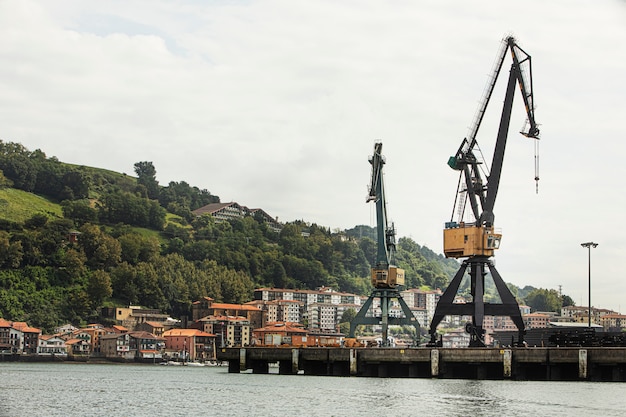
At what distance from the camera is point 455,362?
81.1m

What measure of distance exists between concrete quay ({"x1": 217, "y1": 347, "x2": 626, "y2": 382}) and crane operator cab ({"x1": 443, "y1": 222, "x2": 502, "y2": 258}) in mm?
10914

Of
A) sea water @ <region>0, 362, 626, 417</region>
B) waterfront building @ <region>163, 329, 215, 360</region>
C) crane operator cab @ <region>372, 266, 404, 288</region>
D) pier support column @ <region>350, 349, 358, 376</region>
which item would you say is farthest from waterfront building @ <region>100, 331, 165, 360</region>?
pier support column @ <region>350, 349, 358, 376</region>

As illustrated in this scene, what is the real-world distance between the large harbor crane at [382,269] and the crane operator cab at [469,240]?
89.7ft

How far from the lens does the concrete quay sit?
75.1 metres

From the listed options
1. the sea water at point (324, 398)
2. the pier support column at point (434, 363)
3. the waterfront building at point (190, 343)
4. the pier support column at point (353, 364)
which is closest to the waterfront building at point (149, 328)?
the waterfront building at point (190, 343)

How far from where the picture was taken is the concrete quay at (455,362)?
2955 inches

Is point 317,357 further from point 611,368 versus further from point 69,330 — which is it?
point 69,330

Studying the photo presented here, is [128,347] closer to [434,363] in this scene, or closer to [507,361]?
[434,363]

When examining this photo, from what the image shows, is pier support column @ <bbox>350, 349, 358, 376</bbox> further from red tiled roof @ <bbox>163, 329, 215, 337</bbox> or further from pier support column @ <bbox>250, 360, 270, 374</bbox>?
red tiled roof @ <bbox>163, 329, 215, 337</bbox>

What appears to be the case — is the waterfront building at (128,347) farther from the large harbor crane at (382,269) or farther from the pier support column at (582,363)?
the pier support column at (582,363)

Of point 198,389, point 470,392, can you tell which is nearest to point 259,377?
point 198,389

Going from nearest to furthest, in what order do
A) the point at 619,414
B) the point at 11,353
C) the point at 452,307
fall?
1. the point at 619,414
2. the point at 452,307
3. the point at 11,353

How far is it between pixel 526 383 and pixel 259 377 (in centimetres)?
2272

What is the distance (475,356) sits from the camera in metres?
79.6
